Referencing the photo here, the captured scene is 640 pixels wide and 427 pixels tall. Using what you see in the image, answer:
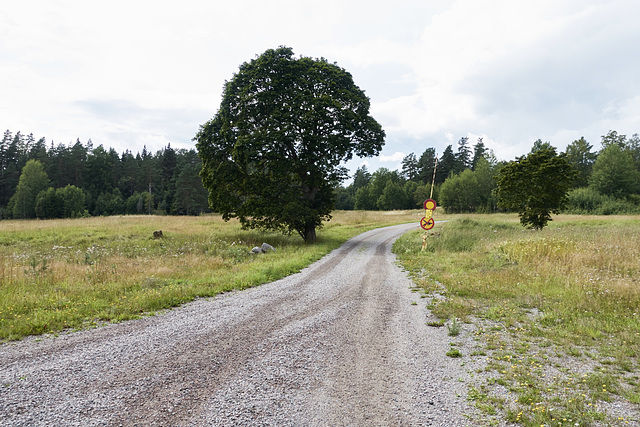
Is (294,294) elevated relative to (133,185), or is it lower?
lower

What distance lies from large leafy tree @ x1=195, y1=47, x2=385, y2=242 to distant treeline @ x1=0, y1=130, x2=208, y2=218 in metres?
43.3

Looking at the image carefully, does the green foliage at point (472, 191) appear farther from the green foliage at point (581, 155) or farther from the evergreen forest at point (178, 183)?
the green foliage at point (581, 155)

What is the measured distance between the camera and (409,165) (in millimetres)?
114500

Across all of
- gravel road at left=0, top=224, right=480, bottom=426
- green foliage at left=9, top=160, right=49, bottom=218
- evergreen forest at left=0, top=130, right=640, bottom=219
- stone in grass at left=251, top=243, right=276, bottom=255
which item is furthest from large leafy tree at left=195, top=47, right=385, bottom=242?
green foliage at left=9, top=160, right=49, bottom=218

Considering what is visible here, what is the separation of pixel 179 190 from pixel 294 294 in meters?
70.4

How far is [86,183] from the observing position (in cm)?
8200

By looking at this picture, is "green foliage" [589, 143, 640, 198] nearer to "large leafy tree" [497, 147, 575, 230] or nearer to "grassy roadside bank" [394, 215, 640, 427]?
"large leafy tree" [497, 147, 575, 230]

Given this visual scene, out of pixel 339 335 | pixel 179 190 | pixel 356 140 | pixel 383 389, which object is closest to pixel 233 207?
pixel 356 140

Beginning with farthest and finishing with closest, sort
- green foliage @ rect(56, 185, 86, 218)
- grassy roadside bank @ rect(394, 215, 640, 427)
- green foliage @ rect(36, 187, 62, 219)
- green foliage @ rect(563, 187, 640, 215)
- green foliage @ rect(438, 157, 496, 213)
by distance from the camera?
green foliage @ rect(438, 157, 496, 213), green foliage @ rect(56, 185, 86, 218), green foliage @ rect(36, 187, 62, 219), green foliage @ rect(563, 187, 640, 215), grassy roadside bank @ rect(394, 215, 640, 427)

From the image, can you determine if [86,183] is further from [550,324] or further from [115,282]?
[550,324]

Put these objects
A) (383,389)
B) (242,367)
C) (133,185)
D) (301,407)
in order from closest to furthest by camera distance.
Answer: (301,407), (383,389), (242,367), (133,185)

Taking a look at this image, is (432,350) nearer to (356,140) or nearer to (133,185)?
(356,140)

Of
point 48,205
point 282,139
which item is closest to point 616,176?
point 282,139

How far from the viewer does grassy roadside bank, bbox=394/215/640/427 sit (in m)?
3.95
